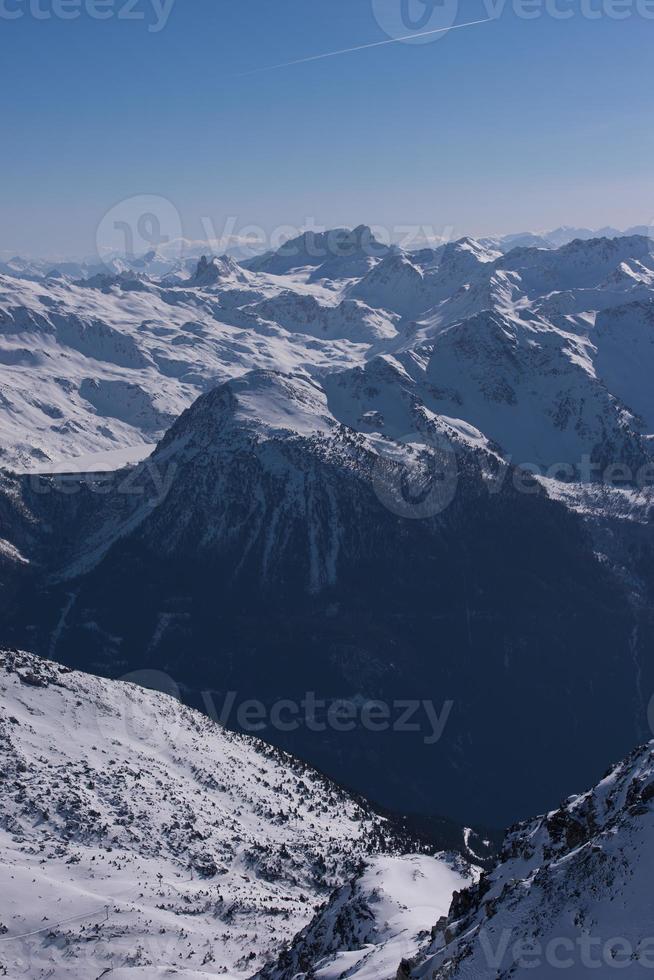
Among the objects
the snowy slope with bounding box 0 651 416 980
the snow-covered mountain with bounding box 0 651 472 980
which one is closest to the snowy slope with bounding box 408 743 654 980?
the snow-covered mountain with bounding box 0 651 472 980

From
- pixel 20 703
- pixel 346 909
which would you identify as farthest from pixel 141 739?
pixel 346 909

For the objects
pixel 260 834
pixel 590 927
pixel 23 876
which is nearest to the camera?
pixel 590 927

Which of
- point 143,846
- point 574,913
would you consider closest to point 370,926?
point 574,913

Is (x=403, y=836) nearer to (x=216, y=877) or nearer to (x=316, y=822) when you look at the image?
(x=316, y=822)

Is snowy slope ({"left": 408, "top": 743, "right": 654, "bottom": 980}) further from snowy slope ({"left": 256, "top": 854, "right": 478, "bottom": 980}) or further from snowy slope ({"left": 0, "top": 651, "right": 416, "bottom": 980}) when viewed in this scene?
snowy slope ({"left": 0, "top": 651, "right": 416, "bottom": 980})

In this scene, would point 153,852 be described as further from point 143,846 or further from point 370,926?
point 370,926

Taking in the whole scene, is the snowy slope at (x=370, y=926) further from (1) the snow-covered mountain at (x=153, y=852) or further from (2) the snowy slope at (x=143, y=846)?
(2) the snowy slope at (x=143, y=846)
